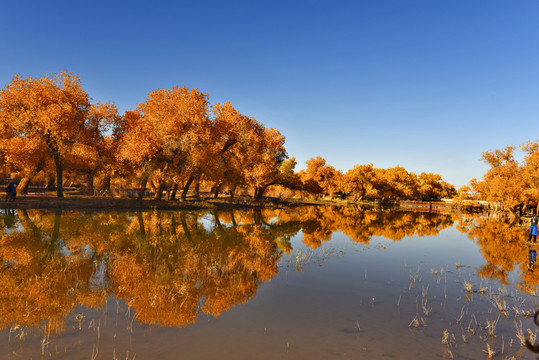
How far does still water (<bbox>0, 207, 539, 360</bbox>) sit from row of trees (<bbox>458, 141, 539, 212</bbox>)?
3997 cm

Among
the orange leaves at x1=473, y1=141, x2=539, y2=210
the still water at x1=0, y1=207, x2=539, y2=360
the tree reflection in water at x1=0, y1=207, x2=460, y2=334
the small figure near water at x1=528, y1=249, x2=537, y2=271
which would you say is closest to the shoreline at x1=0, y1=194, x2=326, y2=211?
the tree reflection in water at x1=0, y1=207, x2=460, y2=334

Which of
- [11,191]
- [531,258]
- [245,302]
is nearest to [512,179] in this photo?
[531,258]

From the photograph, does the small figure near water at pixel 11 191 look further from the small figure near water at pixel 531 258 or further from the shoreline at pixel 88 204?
the small figure near water at pixel 531 258

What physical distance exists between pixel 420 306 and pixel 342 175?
105 m

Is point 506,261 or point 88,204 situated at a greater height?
point 88,204

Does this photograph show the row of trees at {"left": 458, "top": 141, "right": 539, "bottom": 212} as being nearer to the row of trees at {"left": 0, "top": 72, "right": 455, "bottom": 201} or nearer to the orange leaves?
the orange leaves

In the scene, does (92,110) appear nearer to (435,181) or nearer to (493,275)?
(493,275)

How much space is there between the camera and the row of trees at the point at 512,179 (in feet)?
163

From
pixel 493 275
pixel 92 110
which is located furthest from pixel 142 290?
pixel 92 110

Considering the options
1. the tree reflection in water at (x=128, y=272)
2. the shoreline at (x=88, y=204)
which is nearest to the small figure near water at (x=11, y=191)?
the shoreline at (x=88, y=204)

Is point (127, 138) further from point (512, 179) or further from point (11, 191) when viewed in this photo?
point (512, 179)

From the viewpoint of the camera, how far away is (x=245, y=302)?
1010 centimetres

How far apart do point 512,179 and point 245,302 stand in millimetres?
59153

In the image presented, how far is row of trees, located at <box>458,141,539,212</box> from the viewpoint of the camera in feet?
163
